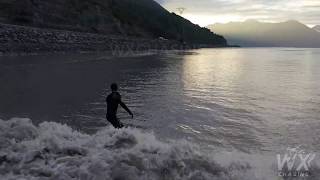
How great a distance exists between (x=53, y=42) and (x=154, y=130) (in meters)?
49.5

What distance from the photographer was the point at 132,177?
418 inches

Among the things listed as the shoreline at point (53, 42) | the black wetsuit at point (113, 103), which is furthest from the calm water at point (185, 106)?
the shoreline at point (53, 42)

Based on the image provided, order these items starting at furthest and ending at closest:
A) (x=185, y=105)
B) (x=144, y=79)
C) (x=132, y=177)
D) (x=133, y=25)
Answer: (x=133, y=25)
(x=144, y=79)
(x=185, y=105)
(x=132, y=177)

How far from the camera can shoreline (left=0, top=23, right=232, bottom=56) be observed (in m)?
53.8

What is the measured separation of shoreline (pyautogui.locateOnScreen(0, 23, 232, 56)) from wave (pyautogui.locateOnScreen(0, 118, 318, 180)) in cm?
4149

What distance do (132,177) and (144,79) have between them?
2463cm

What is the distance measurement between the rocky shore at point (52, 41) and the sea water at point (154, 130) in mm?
22282

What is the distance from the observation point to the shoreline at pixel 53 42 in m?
53.8

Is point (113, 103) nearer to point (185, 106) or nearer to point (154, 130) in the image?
point (154, 130)

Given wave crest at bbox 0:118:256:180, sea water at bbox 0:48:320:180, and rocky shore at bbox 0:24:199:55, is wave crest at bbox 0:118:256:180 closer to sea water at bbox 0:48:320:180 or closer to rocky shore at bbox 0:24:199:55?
sea water at bbox 0:48:320:180

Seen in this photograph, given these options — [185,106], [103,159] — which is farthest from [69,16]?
[103,159]

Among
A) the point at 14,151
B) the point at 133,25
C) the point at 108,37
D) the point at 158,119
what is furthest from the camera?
the point at 133,25

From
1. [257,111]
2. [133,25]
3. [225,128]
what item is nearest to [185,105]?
[257,111]

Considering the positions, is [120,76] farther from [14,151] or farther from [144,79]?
[14,151]
